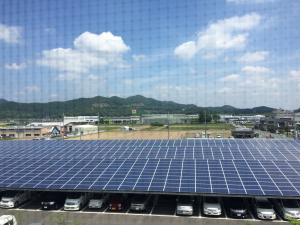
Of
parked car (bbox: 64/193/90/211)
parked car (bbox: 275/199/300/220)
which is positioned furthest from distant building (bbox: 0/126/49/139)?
parked car (bbox: 275/199/300/220)

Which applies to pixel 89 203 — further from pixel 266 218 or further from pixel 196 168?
pixel 266 218

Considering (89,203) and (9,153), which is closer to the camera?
(89,203)

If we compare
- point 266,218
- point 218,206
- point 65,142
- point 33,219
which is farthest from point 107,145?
point 266,218

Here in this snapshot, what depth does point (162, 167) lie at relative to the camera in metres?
8.27

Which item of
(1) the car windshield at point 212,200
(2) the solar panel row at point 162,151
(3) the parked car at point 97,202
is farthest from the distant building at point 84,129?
(1) the car windshield at point 212,200

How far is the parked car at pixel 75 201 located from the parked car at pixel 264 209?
415cm

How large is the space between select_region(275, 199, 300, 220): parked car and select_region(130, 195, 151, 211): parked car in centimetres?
309

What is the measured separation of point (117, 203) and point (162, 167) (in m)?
1.63

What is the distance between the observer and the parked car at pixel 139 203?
7158 mm

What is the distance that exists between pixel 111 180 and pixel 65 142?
16.6 ft

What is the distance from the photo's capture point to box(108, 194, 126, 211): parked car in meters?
7.25

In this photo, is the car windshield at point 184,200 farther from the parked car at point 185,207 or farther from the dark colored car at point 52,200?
the dark colored car at point 52,200

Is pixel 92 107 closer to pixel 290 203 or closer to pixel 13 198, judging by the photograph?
pixel 13 198

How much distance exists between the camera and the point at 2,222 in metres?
5.98
